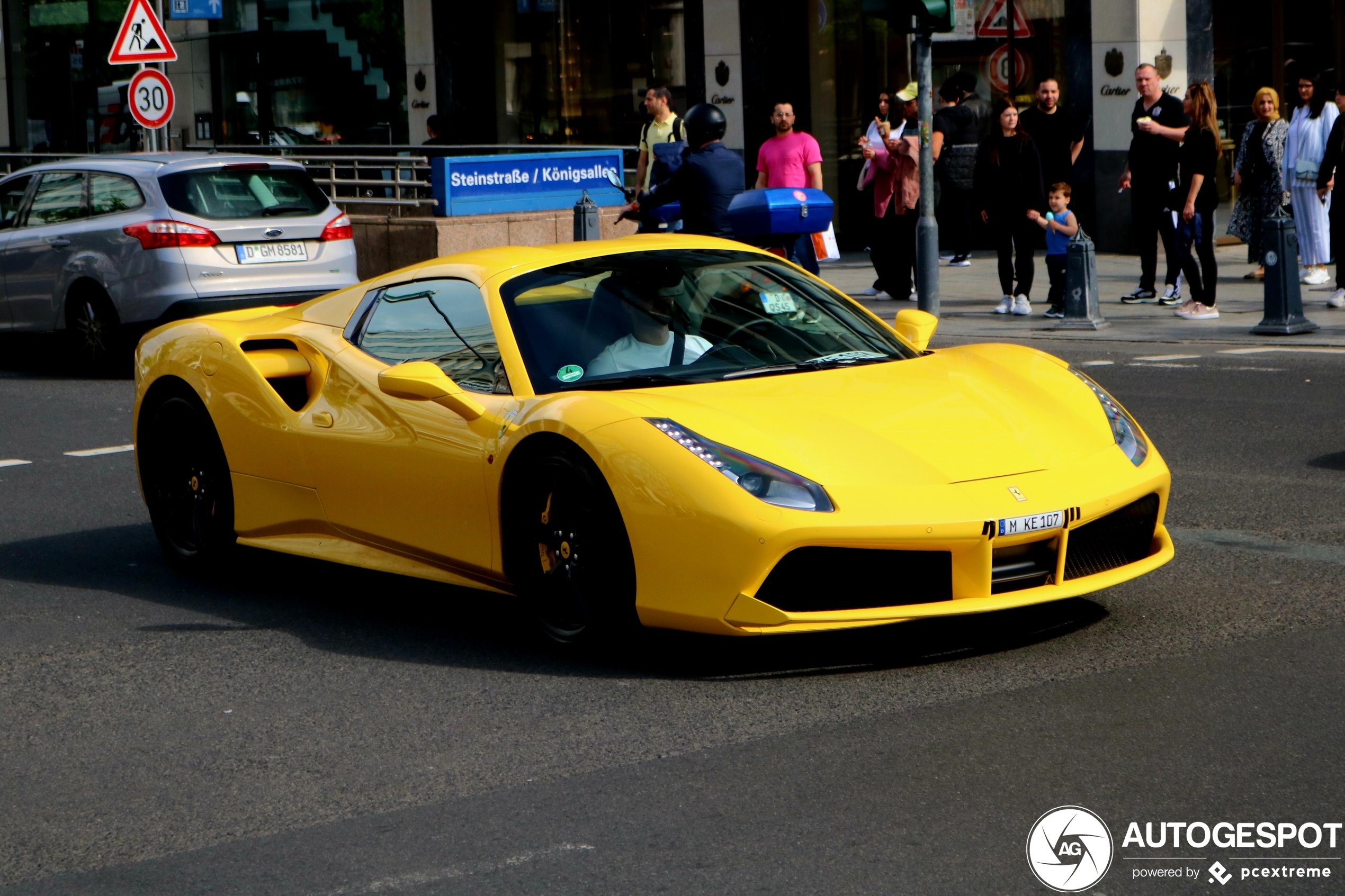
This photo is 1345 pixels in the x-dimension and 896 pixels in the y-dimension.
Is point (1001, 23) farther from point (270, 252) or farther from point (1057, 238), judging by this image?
point (270, 252)

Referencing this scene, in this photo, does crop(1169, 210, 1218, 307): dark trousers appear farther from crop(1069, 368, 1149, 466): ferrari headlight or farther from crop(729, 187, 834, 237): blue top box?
crop(1069, 368, 1149, 466): ferrari headlight

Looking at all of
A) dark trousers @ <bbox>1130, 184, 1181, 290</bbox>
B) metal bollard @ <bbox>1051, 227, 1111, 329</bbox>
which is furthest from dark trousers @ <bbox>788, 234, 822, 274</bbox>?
dark trousers @ <bbox>1130, 184, 1181, 290</bbox>

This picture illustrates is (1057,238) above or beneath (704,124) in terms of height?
beneath

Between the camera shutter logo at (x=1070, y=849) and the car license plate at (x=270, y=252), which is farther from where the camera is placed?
the car license plate at (x=270, y=252)

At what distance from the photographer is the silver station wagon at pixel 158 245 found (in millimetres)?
13836

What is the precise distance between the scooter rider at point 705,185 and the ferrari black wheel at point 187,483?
19.0ft

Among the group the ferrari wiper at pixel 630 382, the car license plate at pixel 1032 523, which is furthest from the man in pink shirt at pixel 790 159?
the car license plate at pixel 1032 523

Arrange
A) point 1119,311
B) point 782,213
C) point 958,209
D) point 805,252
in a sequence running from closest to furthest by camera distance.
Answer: point 782,213 < point 1119,311 < point 805,252 < point 958,209

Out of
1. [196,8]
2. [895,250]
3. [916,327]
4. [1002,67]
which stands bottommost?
[916,327]

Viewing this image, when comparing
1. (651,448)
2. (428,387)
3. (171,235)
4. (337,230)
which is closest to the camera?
(651,448)

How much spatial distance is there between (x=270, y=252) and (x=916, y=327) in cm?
856

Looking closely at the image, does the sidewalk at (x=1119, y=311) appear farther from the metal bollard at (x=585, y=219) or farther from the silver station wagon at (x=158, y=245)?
the silver station wagon at (x=158, y=245)

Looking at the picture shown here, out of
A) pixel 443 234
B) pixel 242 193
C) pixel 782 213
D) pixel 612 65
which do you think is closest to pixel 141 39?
pixel 443 234

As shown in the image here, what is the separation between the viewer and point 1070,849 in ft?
12.8
